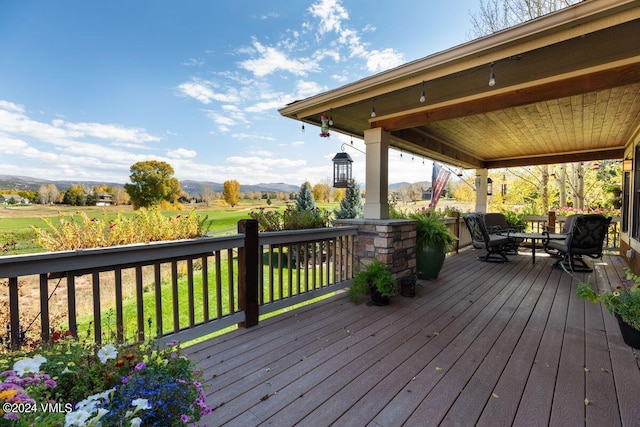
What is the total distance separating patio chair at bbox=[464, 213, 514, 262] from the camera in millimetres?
5734

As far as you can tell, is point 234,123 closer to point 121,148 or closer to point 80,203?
point 121,148

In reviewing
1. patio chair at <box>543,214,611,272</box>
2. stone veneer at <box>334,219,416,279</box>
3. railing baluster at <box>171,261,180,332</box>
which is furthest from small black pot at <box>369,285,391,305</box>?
patio chair at <box>543,214,611,272</box>

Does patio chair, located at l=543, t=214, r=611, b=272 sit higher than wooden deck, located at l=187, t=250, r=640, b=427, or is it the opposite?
patio chair, located at l=543, t=214, r=611, b=272

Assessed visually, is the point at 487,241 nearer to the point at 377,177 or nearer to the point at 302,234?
the point at 377,177

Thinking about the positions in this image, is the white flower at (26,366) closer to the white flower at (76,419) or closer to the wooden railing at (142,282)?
the white flower at (76,419)

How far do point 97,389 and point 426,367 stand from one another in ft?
6.42

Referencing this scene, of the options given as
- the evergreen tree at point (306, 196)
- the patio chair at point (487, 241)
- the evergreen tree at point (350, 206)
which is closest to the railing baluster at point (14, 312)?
the patio chair at point (487, 241)

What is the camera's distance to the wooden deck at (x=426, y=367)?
163 cm

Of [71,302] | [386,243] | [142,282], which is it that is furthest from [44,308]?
[386,243]

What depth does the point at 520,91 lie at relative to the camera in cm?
308

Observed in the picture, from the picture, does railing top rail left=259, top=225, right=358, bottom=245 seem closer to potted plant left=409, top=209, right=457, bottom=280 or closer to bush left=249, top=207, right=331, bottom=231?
bush left=249, top=207, right=331, bottom=231

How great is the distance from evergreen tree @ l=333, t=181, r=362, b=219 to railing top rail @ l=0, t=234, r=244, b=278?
7.19 metres

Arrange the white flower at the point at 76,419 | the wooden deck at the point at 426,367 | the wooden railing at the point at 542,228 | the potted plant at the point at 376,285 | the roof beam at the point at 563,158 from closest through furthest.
A: the white flower at the point at 76,419
the wooden deck at the point at 426,367
the potted plant at the point at 376,285
the roof beam at the point at 563,158
the wooden railing at the point at 542,228

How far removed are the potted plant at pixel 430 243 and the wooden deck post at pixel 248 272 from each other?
2676mm
